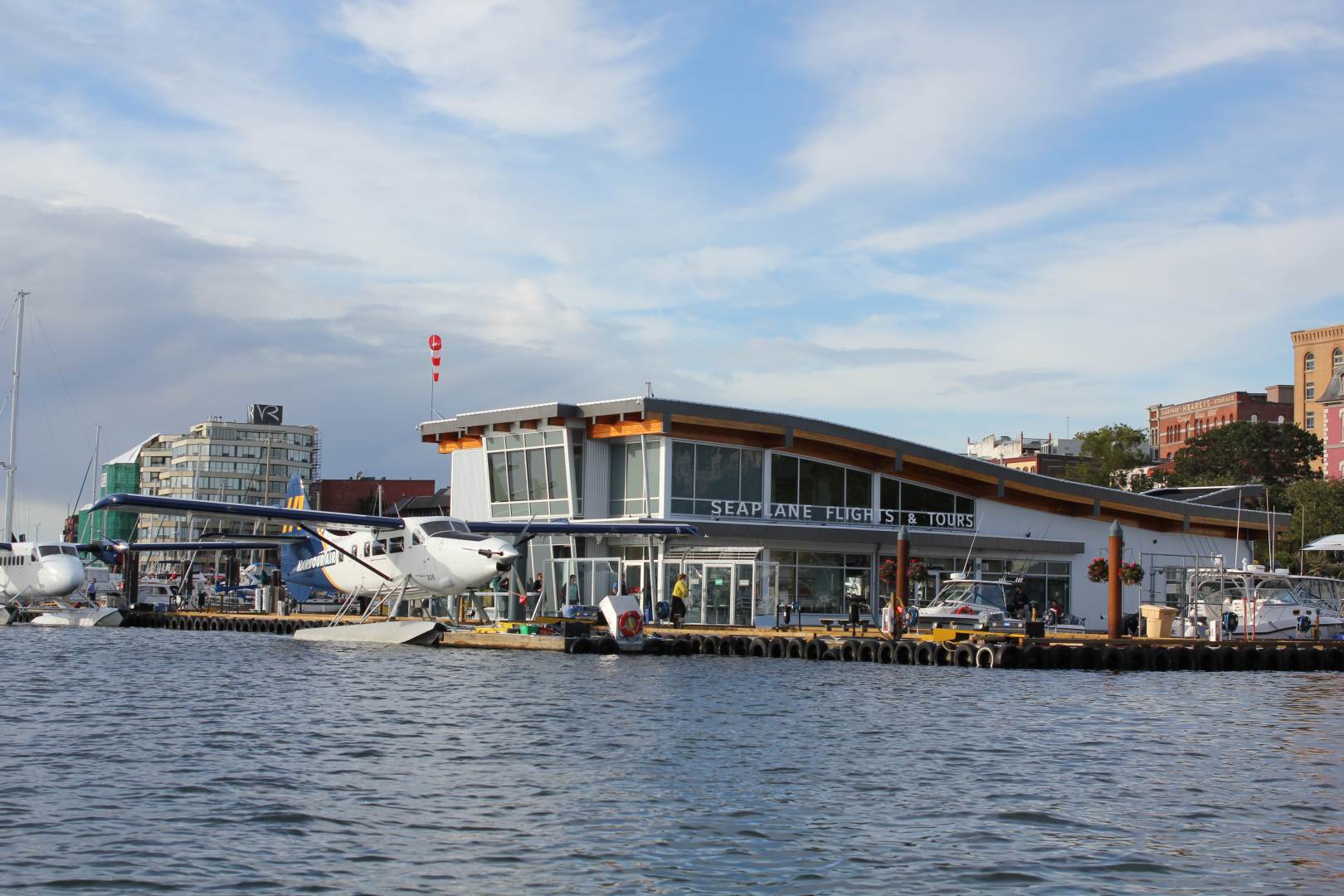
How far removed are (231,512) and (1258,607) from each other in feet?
97.0

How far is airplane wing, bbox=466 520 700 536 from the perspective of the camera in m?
41.1

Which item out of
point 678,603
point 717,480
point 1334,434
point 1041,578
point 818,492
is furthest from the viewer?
point 1334,434

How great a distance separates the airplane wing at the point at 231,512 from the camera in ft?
113

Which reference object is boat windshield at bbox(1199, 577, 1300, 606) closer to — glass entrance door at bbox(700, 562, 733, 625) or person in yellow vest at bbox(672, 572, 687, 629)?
glass entrance door at bbox(700, 562, 733, 625)

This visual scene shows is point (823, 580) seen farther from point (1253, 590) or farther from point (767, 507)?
point (1253, 590)

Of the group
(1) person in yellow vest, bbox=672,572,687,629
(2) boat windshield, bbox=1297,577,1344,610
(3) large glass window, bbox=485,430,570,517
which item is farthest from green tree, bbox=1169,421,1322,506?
(1) person in yellow vest, bbox=672,572,687,629

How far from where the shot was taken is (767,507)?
4950cm

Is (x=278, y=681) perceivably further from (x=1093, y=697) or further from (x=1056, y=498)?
(x=1056, y=498)

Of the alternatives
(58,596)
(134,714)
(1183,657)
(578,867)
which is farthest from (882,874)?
(58,596)

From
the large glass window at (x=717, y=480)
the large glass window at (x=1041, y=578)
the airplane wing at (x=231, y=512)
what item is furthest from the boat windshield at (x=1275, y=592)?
the airplane wing at (x=231, y=512)

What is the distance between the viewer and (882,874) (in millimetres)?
12094

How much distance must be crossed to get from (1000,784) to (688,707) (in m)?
8.30

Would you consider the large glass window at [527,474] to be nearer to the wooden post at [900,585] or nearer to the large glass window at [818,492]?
the large glass window at [818,492]

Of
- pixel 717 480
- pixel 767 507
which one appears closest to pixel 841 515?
pixel 767 507
